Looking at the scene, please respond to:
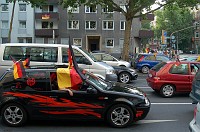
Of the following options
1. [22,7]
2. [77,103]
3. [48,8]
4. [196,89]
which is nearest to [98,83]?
[77,103]

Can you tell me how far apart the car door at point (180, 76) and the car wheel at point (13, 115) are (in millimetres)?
5918

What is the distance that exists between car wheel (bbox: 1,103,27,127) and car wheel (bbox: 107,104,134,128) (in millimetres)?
1908

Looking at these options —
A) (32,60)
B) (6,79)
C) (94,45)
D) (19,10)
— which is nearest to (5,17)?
(19,10)

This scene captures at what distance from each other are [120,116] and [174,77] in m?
4.71

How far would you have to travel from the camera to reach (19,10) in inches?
2037

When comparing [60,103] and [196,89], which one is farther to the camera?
[196,89]

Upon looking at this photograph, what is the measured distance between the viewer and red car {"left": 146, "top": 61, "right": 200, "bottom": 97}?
1147cm

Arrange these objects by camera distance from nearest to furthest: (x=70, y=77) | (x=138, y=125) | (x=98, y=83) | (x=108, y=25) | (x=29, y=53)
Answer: (x=70, y=77)
(x=138, y=125)
(x=98, y=83)
(x=29, y=53)
(x=108, y=25)

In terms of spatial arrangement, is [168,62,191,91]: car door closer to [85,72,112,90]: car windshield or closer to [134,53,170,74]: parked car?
[85,72,112,90]: car windshield

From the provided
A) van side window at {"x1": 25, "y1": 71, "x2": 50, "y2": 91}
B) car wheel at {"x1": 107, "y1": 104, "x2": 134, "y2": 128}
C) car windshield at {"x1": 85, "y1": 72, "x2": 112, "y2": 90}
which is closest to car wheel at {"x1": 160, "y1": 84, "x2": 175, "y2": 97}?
car windshield at {"x1": 85, "y1": 72, "x2": 112, "y2": 90}

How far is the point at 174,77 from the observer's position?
1150 cm

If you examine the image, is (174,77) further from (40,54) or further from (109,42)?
(109,42)

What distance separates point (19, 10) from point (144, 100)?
4721 cm

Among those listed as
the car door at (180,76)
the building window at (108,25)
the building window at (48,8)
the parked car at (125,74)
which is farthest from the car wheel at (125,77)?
the building window at (48,8)
